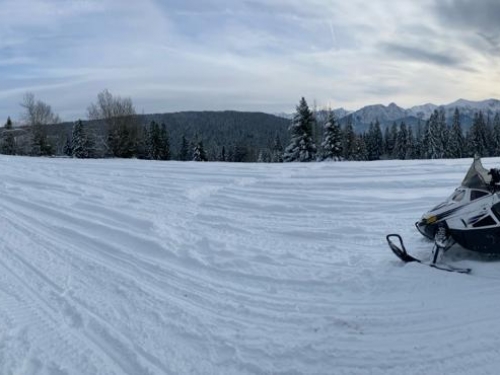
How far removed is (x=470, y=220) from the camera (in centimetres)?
527

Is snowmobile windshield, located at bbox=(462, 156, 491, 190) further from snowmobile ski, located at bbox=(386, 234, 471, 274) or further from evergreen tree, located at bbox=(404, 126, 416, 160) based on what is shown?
evergreen tree, located at bbox=(404, 126, 416, 160)

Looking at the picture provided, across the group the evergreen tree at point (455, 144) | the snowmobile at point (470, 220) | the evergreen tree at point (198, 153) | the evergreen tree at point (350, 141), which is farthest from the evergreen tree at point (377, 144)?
the snowmobile at point (470, 220)

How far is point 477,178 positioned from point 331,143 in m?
36.6

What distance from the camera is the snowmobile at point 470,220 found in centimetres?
516

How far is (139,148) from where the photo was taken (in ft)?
146

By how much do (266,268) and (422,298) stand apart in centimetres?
182

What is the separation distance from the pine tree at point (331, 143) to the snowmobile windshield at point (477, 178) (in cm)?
3559

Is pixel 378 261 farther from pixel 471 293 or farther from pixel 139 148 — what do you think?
pixel 139 148

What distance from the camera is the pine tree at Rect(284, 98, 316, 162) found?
39500mm

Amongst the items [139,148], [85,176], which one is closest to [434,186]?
[85,176]

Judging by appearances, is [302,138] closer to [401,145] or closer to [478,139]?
[478,139]

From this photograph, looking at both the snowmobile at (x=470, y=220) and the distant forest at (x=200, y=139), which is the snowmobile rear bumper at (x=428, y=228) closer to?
the snowmobile at (x=470, y=220)

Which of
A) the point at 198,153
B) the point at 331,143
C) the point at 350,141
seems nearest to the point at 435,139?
the point at 350,141

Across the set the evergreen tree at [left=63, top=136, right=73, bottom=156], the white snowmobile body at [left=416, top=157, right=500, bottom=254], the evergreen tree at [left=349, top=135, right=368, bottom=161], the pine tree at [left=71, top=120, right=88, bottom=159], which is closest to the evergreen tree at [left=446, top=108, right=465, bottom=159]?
the evergreen tree at [left=349, top=135, right=368, bottom=161]
